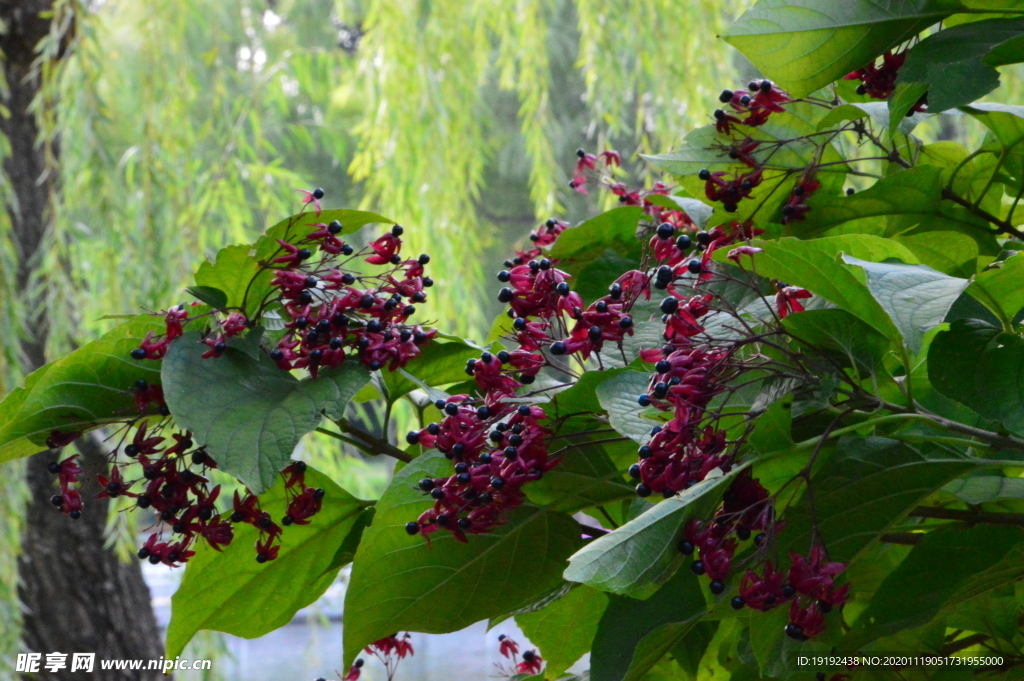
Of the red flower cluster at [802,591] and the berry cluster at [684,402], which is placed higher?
the berry cluster at [684,402]

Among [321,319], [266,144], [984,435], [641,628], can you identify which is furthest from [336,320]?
[266,144]

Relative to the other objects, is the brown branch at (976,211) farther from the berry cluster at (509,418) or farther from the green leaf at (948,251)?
the berry cluster at (509,418)

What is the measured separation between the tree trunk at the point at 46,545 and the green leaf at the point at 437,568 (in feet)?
7.29

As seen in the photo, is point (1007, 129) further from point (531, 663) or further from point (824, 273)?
point (531, 663)

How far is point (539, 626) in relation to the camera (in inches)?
24.5

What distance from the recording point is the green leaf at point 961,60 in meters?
0.44

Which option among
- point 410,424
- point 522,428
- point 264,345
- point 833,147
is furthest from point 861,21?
point 410,424

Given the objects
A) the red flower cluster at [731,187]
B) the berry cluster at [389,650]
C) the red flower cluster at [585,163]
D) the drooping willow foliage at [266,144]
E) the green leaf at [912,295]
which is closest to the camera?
the green leaf at [912,295]

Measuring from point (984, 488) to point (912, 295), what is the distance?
0.54 ft

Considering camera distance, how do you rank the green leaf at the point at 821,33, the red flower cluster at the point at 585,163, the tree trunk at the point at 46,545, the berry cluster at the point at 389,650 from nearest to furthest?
1. the green leaf at the point at 821,33
2. the berry cluster at the point at 389,650
3. the red flower cluster at the point at 585,163
4. the tree trunk at the point at 46,545

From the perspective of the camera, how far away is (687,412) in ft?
1.33

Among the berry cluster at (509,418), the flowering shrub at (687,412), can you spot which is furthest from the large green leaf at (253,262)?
the berry cluster at (509,418)

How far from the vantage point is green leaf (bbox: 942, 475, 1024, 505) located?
18.8 inches

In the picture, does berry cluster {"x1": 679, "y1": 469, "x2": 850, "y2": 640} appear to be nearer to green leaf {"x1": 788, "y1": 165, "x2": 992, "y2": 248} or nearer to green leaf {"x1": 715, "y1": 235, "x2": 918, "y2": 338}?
green leaf {"x1": 715, "y1": 235, "x2": 918, "y2": 338}
